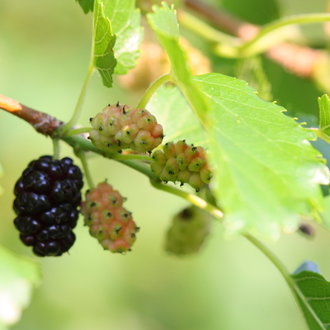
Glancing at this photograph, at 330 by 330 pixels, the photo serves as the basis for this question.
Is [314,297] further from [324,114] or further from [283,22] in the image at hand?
[283,22]

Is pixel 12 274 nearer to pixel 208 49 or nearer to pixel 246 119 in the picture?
pixel 246 119

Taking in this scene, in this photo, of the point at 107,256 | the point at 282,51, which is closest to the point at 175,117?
the point at 282,51

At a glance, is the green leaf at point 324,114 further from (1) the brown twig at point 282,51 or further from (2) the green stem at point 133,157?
(1) the brown twig at point 282,51

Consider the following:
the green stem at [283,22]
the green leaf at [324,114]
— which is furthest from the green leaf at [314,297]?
the green stem at [283,22]

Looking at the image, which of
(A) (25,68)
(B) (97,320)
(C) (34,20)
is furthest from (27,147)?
(B) (97,320)

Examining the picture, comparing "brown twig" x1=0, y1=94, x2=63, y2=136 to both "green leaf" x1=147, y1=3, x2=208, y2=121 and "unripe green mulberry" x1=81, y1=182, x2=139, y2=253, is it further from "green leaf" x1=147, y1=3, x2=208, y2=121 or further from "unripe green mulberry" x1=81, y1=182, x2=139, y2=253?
"green leaf" x1=147, y1=3, x2=208, y2=121

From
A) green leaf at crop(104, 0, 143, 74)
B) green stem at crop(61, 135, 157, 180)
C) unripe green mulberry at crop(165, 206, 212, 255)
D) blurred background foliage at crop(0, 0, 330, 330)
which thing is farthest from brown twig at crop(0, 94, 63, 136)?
blurred background foliage at crop(0, 0, 330, 330)
